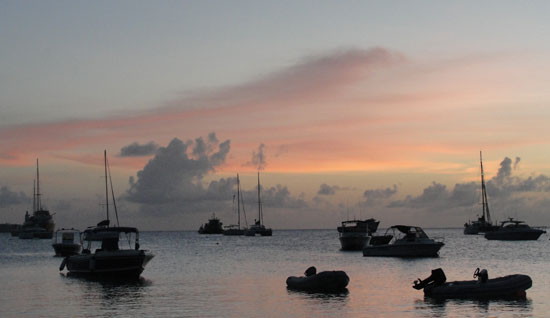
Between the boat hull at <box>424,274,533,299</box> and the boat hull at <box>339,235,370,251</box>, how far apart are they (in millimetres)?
64881

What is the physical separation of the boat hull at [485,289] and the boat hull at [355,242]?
64881mm

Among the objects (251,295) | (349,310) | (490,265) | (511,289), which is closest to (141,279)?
(251,295)

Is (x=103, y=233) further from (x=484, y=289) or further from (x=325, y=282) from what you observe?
(x=484, y=289)

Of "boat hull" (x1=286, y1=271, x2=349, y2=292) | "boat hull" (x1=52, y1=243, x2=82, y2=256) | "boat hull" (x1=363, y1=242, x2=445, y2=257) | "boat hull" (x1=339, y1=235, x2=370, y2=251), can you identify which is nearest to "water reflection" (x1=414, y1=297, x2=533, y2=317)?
"boat hull" (x1=286, y1=271, x2=349, y2=292)

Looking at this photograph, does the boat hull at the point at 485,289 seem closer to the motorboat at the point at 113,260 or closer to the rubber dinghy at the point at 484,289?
the rubber dinghy at the point at 484,289

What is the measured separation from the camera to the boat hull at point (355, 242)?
107 metres

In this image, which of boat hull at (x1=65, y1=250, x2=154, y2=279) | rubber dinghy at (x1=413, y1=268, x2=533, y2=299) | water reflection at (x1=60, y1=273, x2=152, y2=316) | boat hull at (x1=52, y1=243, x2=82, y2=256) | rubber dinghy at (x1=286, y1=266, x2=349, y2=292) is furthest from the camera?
boat hull at (x1=52, y1=243, x2=82, y2=256)

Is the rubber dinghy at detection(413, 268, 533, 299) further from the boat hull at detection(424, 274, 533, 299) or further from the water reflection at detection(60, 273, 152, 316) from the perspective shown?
the water reflection at detection(60, 273, 152, 316)

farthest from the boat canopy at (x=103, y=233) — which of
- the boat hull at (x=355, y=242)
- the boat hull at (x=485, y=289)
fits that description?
the boat hull at (x=355, y=242)

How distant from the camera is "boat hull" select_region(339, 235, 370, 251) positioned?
351ft

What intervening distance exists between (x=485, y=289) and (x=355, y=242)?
218 feet

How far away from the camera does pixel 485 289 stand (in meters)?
41.6

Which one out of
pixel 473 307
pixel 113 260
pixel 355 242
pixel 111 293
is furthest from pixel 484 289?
pixel 355 242

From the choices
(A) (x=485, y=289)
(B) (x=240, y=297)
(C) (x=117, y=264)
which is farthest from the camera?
(C) (x=117, y=264)
